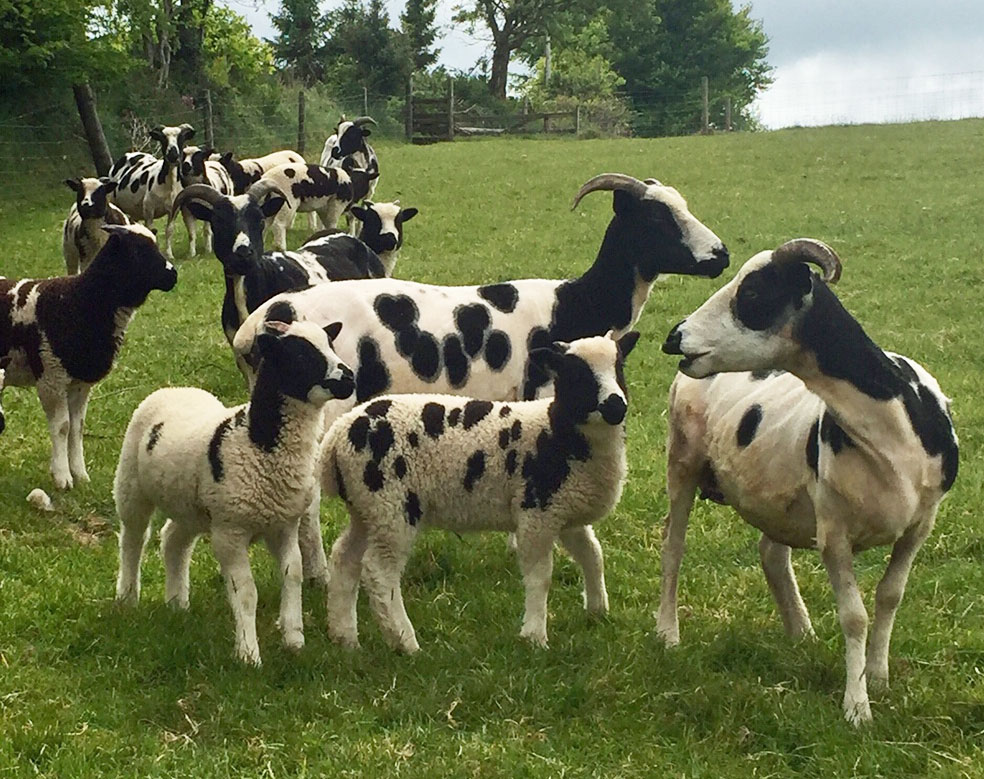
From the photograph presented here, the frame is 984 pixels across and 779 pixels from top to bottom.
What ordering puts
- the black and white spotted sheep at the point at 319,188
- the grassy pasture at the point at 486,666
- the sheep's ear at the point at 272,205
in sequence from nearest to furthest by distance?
the grassy pasture at the point at 486,666
the sheep's ear at the point at 272,205
the black and white spotted sheep at the point at 319,188

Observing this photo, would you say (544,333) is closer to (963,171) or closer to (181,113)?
(963,171)

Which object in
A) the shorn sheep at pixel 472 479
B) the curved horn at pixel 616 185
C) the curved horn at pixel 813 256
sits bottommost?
the shorn sheep at pixel 472 479

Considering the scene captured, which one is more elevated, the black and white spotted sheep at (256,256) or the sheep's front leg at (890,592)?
the black and white spotted sheep at (256,256)

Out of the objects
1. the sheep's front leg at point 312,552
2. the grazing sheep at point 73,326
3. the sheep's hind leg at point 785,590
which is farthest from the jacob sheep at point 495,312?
the sheep's hind leg at point 785,590

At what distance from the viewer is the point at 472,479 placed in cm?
605

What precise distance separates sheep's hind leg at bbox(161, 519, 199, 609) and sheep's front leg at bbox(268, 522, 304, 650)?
0.55 metres

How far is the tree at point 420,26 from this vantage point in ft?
208

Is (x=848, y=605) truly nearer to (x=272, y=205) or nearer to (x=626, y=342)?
(x=626, y=342)

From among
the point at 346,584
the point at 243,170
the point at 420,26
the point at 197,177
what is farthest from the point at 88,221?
the point at 420,26

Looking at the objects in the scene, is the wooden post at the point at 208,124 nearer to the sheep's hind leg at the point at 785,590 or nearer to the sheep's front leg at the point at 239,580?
the sheep's front leg at the point at 239,580

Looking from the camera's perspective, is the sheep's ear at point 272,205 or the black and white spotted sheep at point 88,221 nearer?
the sheep's ear at point 272,205

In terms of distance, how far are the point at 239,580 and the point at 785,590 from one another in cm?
279

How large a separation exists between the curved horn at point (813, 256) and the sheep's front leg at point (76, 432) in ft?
18.8

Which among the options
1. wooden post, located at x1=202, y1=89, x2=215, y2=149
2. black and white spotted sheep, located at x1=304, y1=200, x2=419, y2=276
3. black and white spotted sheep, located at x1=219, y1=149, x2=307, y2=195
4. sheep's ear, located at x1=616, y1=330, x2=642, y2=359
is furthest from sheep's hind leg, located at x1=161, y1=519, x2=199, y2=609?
wooden post, located at x1=202, y1=89, x2=215, y2=149
